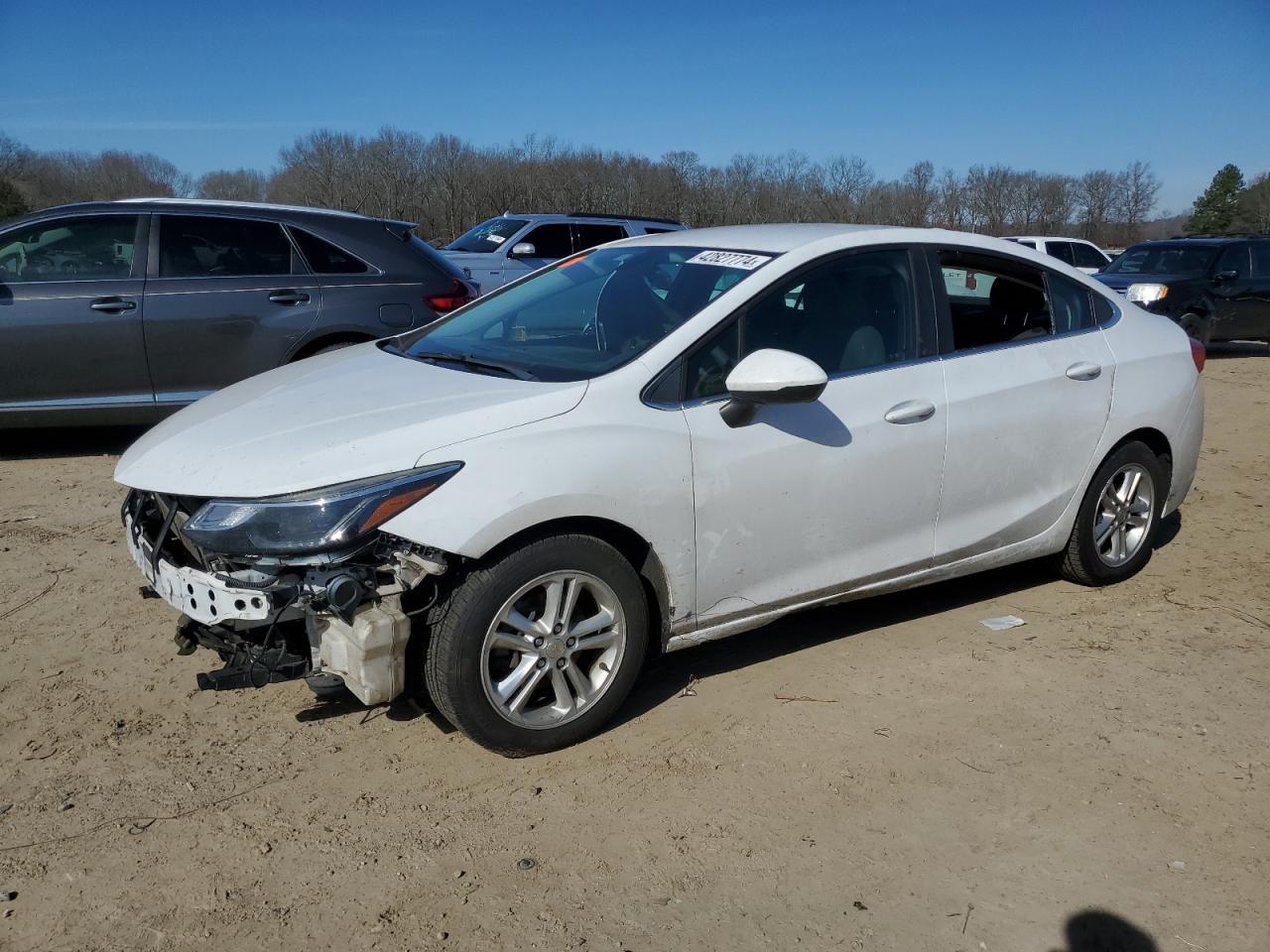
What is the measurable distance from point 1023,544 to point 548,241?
1122 centimetres

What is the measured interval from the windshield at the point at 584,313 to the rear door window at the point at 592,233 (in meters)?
10.6

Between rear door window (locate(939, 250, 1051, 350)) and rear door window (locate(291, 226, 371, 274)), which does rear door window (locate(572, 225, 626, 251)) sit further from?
rear door window (locate(939, 250, 1051, 350))

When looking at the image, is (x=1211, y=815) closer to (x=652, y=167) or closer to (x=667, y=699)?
(x=667, y=699)

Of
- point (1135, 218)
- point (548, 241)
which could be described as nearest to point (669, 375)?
point (548, 241)

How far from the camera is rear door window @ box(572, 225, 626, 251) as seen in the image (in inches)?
595

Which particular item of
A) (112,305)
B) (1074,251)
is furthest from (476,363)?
(1074,251)

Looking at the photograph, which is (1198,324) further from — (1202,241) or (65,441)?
(65,441)

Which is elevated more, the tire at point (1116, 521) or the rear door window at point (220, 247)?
the rear door window at point (220, 247)

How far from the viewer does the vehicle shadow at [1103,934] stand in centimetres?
264

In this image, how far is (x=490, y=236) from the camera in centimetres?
1508

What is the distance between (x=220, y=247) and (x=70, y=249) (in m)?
0.94

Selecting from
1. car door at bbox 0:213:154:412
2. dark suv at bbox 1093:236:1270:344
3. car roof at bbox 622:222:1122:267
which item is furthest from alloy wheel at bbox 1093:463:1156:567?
dark suv at bbox 1093:236:1270:344

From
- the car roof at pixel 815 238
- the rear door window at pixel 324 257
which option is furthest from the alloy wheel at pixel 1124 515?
the rear door window at pixel 324 257

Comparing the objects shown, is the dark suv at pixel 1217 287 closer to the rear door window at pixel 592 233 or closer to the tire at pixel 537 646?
the rear door window at pixel 592 233
